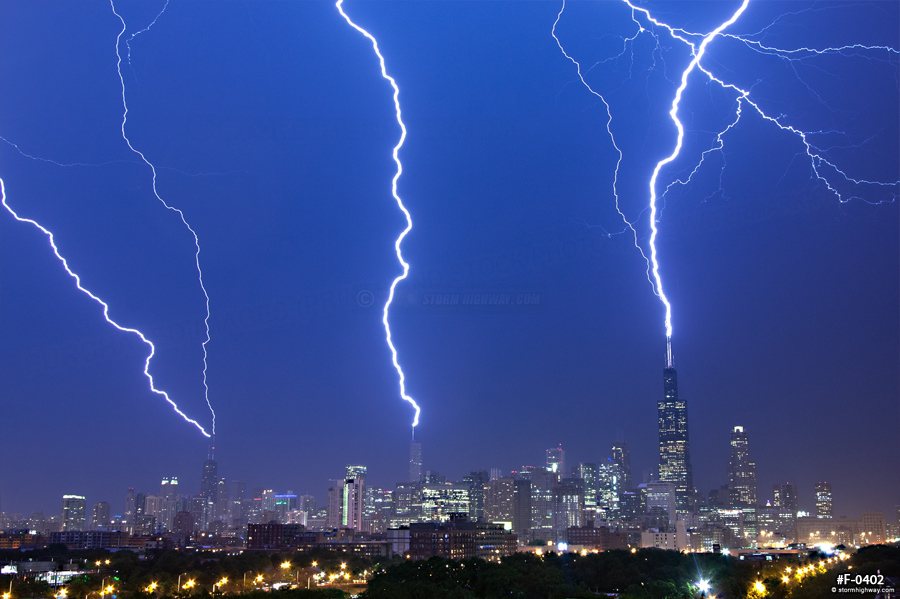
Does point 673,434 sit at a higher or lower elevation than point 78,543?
higher

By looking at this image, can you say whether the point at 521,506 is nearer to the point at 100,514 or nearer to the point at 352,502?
the point at 352,502

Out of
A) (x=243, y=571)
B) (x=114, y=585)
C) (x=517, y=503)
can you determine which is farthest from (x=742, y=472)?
(x=114, y=585)

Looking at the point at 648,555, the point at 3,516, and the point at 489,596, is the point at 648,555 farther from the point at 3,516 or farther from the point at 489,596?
the point at 3,516

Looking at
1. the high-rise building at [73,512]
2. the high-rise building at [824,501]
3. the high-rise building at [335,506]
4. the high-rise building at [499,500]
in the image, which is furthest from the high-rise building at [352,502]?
the high-rise building at [824,501]

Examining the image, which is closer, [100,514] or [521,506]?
[521,506]

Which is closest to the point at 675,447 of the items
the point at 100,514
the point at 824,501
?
the point at 824,501

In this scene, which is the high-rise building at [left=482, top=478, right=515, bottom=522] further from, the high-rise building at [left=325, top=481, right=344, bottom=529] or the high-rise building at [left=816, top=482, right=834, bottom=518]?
the high-rise building at [left=816, top=482, right=834, bottom=518]
